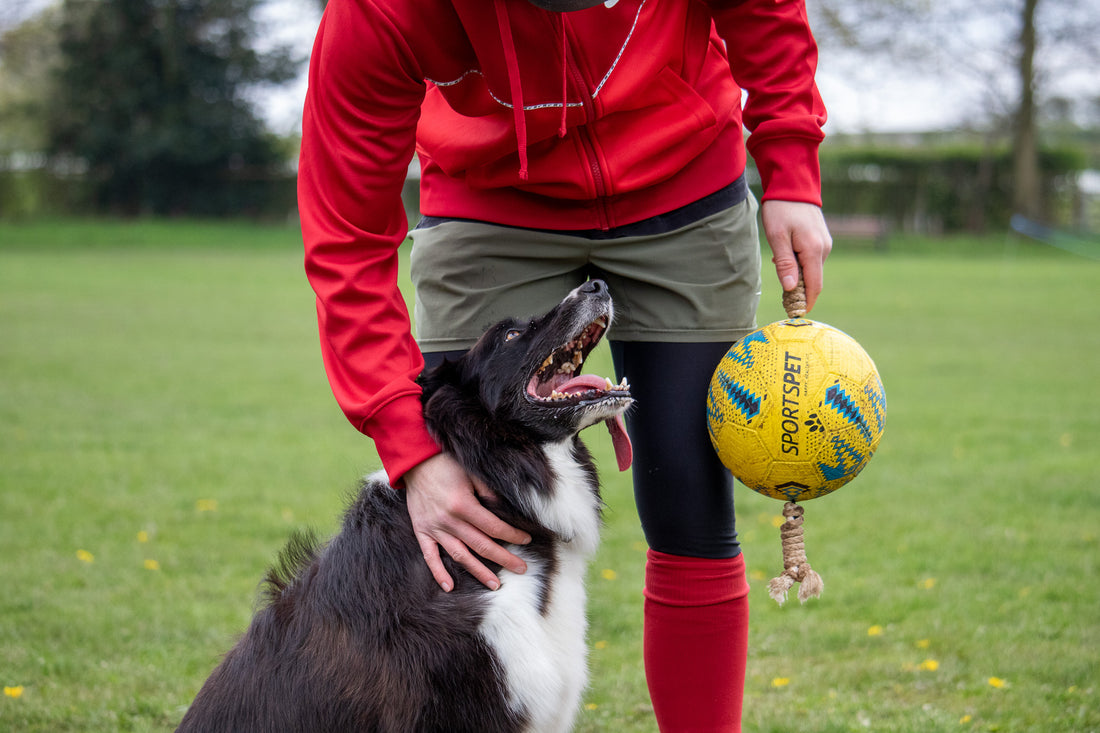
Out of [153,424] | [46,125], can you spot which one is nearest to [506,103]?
[153,424]

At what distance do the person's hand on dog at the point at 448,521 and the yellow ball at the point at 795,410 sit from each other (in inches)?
25.3

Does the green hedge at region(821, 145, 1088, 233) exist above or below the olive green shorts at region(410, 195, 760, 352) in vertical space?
below

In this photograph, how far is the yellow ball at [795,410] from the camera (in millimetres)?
2473

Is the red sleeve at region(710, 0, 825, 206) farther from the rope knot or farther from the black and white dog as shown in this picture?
the rope knot

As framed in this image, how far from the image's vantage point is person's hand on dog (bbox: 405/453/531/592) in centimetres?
234

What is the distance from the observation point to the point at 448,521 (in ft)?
7.68

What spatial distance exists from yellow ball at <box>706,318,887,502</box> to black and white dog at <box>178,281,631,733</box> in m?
0.28

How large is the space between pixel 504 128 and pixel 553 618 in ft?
3.90

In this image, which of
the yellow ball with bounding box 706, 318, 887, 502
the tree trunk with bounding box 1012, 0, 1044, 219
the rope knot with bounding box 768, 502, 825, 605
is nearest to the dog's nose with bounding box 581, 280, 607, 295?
the yellow ball with bounding box 706, 318, 887, 502

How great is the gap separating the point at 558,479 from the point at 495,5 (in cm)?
117

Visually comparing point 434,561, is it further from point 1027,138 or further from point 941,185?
point 941,185

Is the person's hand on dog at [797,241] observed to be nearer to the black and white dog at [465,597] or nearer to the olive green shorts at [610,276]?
the olive green shorts at [610,276]

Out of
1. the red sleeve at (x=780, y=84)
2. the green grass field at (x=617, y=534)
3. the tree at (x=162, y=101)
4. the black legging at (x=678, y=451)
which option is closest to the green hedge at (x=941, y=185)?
the tree at (x=162, y=101)

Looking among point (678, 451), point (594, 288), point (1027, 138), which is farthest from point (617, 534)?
point (1027, 138)
